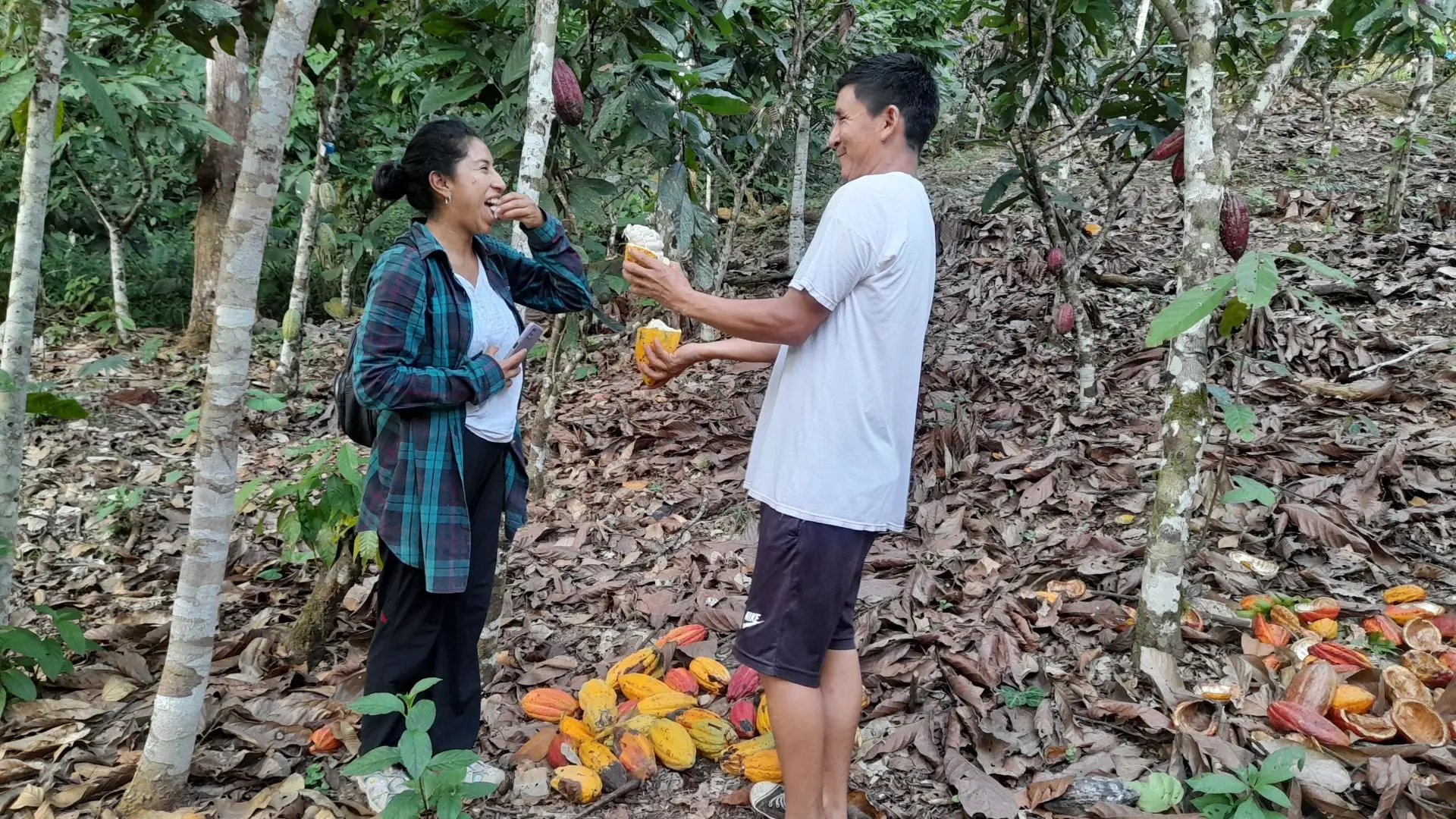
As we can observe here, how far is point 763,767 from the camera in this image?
2400 mm

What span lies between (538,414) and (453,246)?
179 centimetres

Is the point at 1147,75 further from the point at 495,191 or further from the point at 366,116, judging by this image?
the point at 366,116

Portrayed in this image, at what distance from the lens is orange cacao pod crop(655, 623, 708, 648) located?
3086mm

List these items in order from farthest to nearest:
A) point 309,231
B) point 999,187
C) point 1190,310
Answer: point 309,231
point 999,187
point 1190,310

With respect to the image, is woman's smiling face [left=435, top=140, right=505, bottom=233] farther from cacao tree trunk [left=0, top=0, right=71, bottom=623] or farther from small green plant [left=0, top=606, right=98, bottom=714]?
small green plant [left=0, top=606, right=98, bottom=714]

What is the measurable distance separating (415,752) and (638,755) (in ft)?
2.44

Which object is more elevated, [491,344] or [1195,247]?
[1195,247]

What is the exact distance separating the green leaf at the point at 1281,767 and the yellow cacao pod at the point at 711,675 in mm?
1424

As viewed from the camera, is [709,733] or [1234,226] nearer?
[709,733]

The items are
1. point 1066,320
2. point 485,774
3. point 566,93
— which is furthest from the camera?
point 1066,320

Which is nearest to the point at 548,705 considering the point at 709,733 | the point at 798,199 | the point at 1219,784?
the point at 709,733

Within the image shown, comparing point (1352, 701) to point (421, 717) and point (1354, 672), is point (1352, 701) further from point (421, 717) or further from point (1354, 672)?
point (421, 717)

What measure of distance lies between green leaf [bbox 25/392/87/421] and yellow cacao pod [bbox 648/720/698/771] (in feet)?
5.44

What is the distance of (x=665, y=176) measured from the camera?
367 cm
